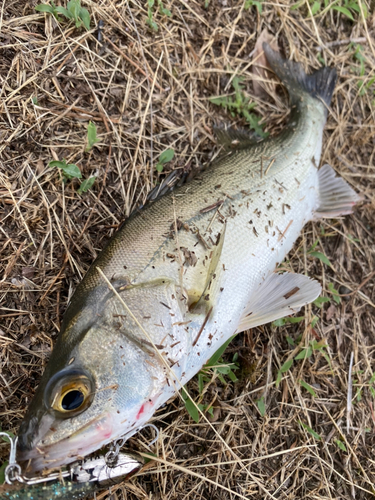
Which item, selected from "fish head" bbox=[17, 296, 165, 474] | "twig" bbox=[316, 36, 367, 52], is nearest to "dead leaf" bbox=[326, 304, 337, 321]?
"fish head" bbox=[17, 296, 165, 474]

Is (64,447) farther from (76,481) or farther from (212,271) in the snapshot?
(212,271)

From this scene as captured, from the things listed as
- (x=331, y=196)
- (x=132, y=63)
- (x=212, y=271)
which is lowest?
(x=331, y=196)

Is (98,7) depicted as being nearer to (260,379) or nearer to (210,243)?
(210,243)

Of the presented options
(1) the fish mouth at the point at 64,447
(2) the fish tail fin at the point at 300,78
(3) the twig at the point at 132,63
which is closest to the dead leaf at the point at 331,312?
(2) the fish tail fin at the point at 300,78

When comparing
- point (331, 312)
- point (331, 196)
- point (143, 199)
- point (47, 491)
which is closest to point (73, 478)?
point (47, 491)

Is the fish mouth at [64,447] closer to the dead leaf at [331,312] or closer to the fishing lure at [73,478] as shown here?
the fishing lure at [73,478]

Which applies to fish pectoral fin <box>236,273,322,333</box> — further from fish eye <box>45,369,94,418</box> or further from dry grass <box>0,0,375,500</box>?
fish eye <box>45,369,94,418</box>

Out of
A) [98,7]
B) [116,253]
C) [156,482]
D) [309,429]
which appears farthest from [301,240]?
[98,7]
